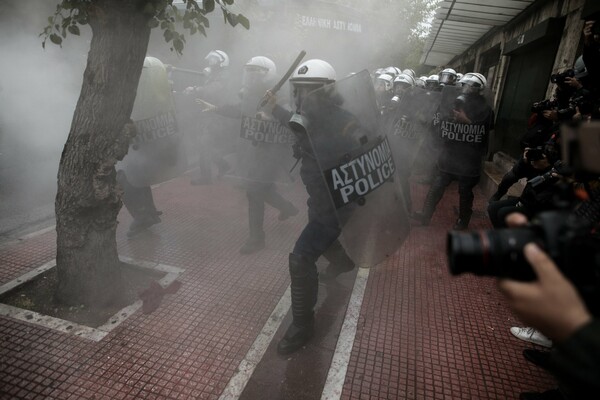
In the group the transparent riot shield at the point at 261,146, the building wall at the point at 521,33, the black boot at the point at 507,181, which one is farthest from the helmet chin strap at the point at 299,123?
the building wall at the point at 521,33

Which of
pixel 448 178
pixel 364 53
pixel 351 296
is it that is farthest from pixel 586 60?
pixel 364 53

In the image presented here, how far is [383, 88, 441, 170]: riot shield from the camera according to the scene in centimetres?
622

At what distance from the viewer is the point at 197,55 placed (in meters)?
10.8

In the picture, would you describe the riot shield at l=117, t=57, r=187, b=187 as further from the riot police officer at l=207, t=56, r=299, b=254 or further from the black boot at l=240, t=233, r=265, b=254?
the black boot at l=240, t=233, r=265, b=254

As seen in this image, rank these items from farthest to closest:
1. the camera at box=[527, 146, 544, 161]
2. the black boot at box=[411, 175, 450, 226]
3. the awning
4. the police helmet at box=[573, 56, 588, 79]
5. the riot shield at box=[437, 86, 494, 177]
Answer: the awning
the black boot at box=[411, 175, 450, 226]
the riot shield at box=[437, 86, 494, 177]
the police helmet at box=[573, 56, 588, 79]
the camera at box=[527, 146, 544, 161]

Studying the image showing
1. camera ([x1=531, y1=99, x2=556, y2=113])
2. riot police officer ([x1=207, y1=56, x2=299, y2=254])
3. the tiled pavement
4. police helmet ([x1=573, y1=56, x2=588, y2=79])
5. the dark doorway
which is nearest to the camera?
the tiled pavement

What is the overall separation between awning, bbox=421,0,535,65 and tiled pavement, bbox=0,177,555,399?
5.61 meters

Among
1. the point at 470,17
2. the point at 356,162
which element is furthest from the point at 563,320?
the point at 470,17

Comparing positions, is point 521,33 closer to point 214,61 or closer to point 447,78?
point 447,78

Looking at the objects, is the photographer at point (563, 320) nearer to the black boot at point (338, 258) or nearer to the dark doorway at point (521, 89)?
the black boot at point (338, 258)

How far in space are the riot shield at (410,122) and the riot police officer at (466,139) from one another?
42.4 inches

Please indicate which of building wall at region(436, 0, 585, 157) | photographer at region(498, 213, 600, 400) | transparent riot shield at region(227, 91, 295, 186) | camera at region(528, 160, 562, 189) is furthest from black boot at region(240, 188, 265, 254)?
building wall at region(436, 0, 585, 157)

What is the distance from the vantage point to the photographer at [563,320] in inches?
35.8

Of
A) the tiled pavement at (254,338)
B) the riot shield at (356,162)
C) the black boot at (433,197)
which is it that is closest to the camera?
the tiled pavement at (254,338)
